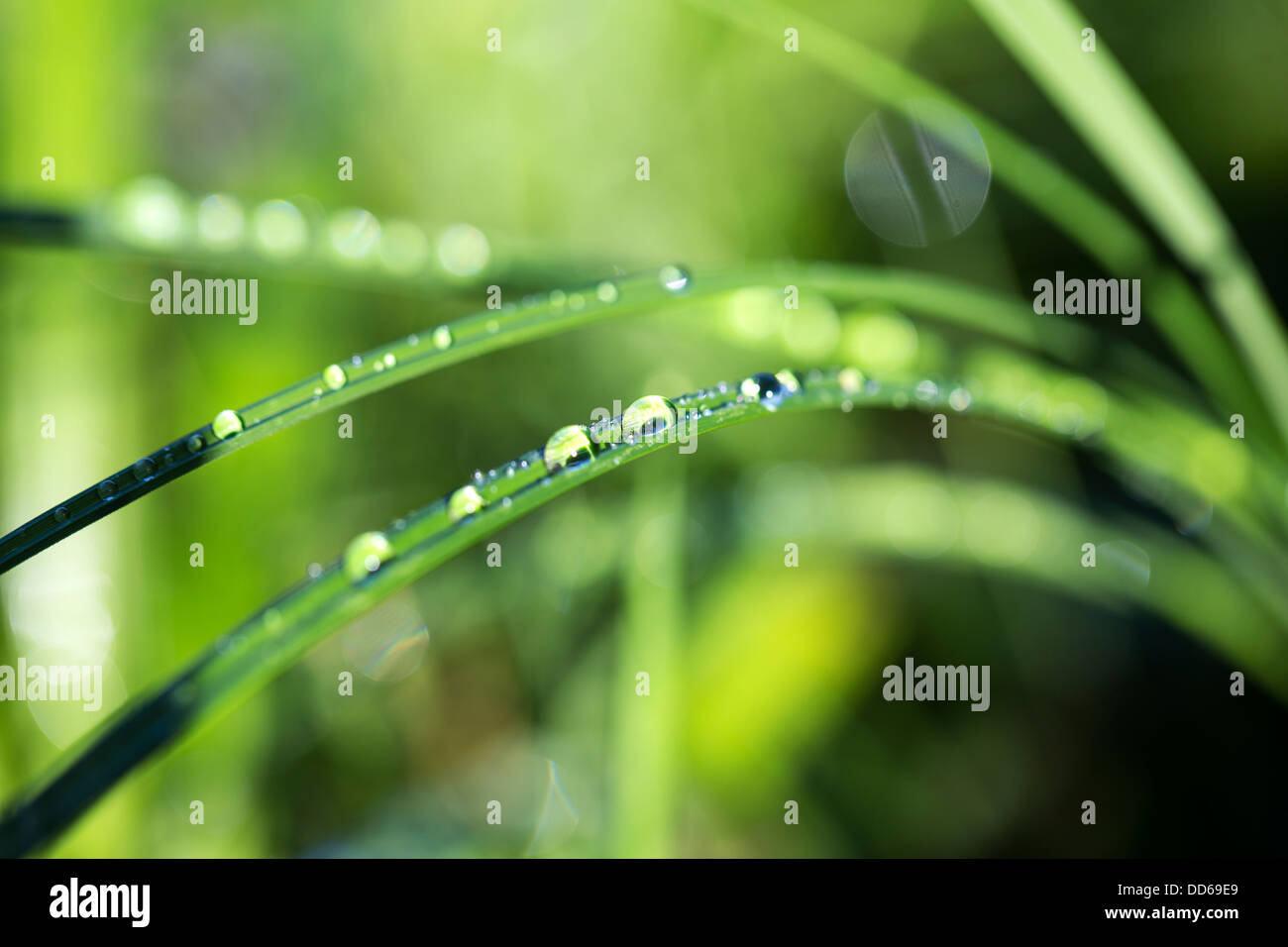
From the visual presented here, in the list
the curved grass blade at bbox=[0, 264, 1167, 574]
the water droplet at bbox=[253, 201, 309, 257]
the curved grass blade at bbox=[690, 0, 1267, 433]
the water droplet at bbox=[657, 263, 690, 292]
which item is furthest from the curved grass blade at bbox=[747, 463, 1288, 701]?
the water droplet at bbox=[253, 201, 309, 257]

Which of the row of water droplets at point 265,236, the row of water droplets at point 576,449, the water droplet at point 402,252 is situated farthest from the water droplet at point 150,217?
the row of water droplets at point 576,449

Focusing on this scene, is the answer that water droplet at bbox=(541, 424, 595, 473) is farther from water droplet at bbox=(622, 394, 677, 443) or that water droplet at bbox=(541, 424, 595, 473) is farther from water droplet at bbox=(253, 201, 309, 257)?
water droplet at bbox=(253, 201, 309, 257)

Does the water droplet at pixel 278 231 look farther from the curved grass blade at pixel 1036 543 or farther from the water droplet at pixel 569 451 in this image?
the curved grass blade at pixel 1036 543

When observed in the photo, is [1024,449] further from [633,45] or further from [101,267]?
[101,267]

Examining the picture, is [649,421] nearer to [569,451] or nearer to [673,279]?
[569,451]
